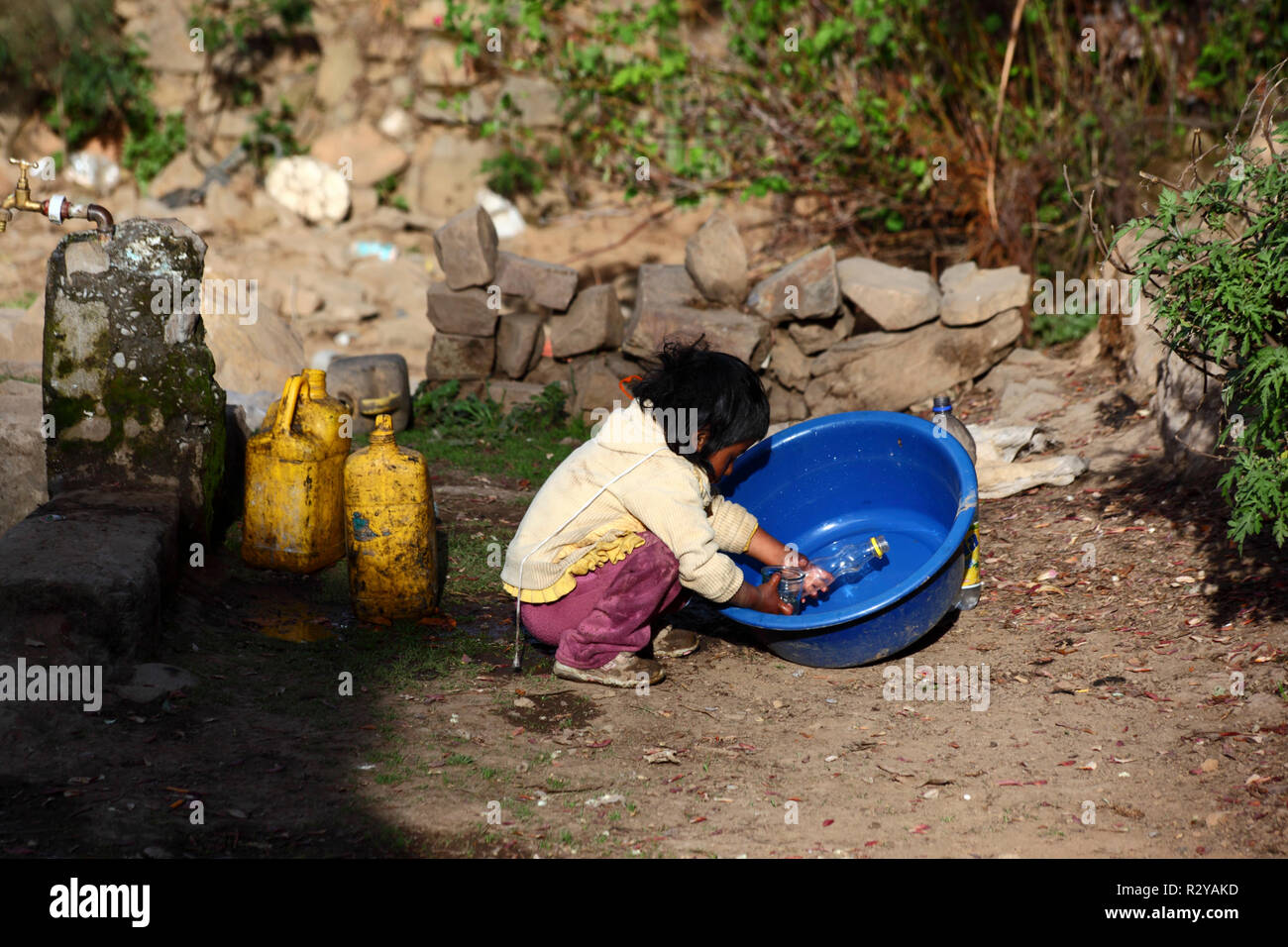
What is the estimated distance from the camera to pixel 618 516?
378cm

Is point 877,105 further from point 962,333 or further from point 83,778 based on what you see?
point 83,778

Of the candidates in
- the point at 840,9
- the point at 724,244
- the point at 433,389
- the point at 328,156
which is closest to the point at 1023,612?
the point at 724,244

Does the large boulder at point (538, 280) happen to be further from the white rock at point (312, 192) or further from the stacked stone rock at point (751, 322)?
the white rock at point (312, 192)

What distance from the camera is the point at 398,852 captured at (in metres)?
2.85

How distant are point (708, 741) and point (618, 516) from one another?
766mm

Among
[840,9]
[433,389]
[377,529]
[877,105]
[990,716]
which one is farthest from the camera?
[840,9]

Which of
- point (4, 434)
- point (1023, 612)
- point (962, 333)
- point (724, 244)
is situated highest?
point (724, 244)

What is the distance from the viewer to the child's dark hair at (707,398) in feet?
11.9

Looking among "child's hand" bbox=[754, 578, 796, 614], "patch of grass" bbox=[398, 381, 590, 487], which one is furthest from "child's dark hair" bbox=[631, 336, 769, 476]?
"patch of grass" bbox=[398, 381, 590, 487]

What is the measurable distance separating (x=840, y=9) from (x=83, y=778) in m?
6.87

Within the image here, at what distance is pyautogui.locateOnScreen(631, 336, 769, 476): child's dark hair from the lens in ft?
11.9

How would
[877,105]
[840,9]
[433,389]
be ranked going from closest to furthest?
[433,389], [877,105], [840,9]

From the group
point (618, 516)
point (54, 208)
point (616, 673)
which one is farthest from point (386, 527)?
point (54, 208)

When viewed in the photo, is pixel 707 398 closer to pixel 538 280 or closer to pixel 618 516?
pixel 618 516
